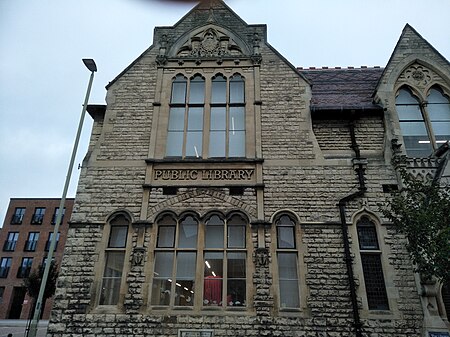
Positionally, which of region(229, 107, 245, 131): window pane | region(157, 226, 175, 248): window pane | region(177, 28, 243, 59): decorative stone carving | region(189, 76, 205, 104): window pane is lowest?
region(157, 226, 175, 248): window pane

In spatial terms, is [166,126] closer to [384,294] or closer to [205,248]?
[205,248]

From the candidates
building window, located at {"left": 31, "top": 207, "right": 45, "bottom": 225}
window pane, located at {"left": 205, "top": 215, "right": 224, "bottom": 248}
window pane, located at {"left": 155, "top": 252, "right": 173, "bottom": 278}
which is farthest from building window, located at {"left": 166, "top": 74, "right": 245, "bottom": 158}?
building window, located at {"left": 31, "top": 207, "right": 45, "bottom": 225}

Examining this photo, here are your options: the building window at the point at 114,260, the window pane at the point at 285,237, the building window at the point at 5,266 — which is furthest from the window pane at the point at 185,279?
the building window at the point at 5,266

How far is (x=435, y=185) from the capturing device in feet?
29.6

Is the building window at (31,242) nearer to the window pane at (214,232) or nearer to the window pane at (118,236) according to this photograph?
the window pane at (118,236)

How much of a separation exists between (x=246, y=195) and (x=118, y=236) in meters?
4.02

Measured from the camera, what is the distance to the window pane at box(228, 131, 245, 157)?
1141 cm

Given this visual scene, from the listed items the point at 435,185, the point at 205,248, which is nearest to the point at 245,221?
the point at 205,248

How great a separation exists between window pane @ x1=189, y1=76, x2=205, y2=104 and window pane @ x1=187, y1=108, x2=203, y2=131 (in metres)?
0.35

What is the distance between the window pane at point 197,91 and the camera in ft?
40.7

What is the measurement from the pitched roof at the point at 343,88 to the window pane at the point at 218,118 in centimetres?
301

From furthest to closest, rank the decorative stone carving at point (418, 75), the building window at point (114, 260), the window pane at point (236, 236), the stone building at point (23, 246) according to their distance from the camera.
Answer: the stone building at point (23, 246), the decorative stone carving at point (418, 75), the window pane at point (236, 236), the building window at point (114, 260)

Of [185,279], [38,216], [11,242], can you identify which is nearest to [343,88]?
[185,279]

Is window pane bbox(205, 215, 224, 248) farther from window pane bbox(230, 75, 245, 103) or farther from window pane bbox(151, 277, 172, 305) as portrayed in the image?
window pane bbox(230, 75, 245, 103)
